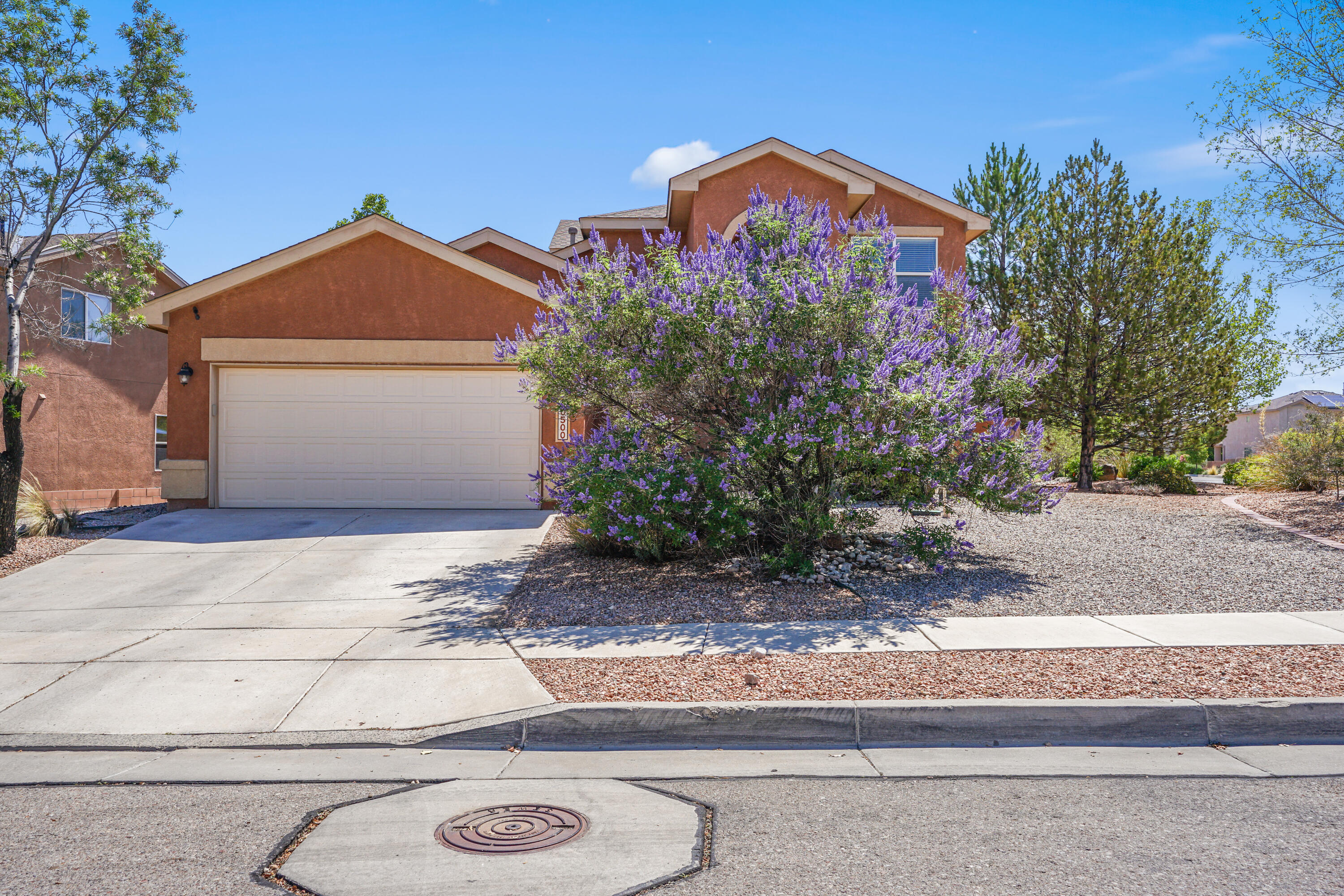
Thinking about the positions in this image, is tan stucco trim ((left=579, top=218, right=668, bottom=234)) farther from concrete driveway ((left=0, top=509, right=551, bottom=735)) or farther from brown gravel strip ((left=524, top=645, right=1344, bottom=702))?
brown gravel strip ((left=524, top=645, right=1344, bottom=702))

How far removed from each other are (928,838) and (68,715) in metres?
5.23

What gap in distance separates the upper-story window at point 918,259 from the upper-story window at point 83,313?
16.7 m

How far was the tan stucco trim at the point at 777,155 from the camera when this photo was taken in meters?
15.5

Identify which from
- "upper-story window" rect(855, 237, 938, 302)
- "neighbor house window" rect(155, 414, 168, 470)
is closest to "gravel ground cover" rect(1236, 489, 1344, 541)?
"upper-story window" rect(855, 237, 938, 302)

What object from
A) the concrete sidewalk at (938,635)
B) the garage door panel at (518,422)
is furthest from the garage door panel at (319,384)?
the concrete sidewalk at (938,635)

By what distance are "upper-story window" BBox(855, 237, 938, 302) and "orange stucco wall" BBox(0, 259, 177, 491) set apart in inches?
646

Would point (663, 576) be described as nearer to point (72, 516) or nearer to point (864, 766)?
point (864, 766)

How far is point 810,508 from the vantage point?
841 centimetres

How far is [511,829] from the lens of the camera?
3.84m

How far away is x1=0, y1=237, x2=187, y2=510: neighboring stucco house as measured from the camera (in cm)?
1827

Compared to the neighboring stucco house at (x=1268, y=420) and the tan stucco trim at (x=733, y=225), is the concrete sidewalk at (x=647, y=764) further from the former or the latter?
the neighboring stucco house at (x=1268, y=420)

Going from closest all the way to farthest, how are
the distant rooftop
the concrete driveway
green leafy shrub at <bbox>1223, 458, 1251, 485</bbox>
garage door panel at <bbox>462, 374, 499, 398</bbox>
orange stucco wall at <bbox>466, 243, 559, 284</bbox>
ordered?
the concrete driveway < garage door panel at <bbox>462, 374, 499, 398</bbox> < orange stucco wall at <bbox>466, 243, 559, 284</bbox> < green leafy shrub at <bbox>1223, 458, 1251, 485</bbox> < the distant rooftop

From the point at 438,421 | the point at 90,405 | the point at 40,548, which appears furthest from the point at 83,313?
the point at 438,421

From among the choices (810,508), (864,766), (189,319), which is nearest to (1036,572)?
(810,508)
